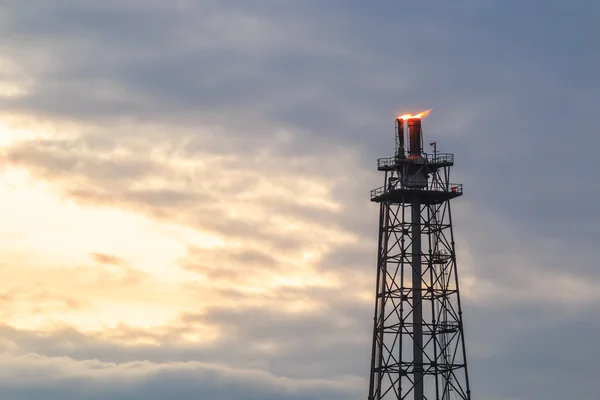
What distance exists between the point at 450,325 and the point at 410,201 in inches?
Answer: 495

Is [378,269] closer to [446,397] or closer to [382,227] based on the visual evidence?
[382,227]

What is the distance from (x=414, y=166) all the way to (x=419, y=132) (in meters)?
3.93

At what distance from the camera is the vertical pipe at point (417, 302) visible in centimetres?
14562

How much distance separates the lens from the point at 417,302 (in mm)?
146750

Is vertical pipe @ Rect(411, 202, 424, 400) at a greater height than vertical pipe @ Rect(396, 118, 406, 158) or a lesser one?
lesser

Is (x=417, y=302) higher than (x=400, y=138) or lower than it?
lower

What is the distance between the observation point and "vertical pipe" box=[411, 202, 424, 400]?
14562 cm

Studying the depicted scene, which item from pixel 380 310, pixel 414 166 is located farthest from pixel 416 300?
pixel 414 166

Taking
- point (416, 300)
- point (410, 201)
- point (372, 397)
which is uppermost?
point (410, 201)

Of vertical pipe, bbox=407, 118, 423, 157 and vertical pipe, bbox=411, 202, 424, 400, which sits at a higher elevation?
vertical pipe, bbox=407, 118, 423, 157

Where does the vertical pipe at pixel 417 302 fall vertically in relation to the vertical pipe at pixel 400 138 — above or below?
below

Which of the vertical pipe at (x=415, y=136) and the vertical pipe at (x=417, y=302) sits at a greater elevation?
the vertical pipe at (x=415, y=136)

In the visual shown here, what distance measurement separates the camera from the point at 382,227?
148875 millimetres

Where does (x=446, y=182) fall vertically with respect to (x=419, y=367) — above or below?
above
